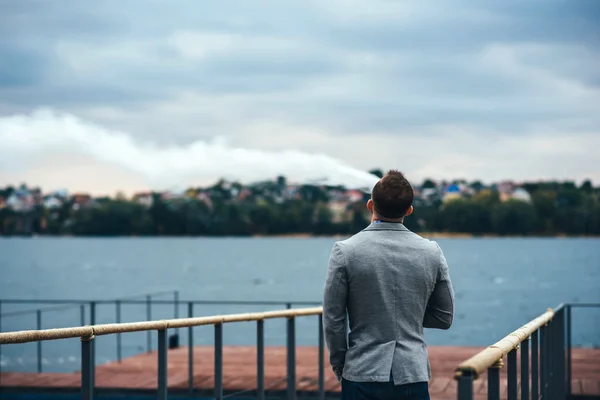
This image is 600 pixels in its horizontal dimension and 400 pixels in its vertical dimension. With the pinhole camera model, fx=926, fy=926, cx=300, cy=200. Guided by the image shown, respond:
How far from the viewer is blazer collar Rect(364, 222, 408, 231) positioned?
12.9 feet

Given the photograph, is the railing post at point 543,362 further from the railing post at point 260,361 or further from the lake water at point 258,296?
the lake water at point 258,296

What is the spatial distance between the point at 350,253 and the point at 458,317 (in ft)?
177

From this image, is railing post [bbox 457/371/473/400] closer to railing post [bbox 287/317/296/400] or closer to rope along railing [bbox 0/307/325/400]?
rope along railing [bbox 0/307/325/400]

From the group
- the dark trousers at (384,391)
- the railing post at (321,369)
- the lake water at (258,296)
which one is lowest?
the lake water at (258,296)

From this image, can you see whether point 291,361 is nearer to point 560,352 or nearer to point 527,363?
point 527,363

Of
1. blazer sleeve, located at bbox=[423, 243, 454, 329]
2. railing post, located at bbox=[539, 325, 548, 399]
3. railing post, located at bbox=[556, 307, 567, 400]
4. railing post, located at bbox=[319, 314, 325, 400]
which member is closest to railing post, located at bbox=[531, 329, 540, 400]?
railing post, located at bbox=[539, 325, 548, 399]

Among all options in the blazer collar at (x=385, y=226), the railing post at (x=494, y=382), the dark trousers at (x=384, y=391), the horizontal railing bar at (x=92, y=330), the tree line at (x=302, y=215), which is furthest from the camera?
the tree line at (x=302, y=215)

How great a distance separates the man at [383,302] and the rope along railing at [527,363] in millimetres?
373

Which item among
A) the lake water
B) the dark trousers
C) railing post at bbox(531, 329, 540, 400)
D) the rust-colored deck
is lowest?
the lake water

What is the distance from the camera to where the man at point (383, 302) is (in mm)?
3842

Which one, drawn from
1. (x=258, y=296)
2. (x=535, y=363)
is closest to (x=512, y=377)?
(x=535, y=363)

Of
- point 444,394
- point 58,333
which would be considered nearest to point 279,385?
point 444,394

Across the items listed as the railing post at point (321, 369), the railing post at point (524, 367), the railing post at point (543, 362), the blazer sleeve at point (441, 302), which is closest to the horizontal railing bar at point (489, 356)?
the railing post at point (524, 367)

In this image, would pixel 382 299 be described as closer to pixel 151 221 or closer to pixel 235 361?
pixel 235 361
